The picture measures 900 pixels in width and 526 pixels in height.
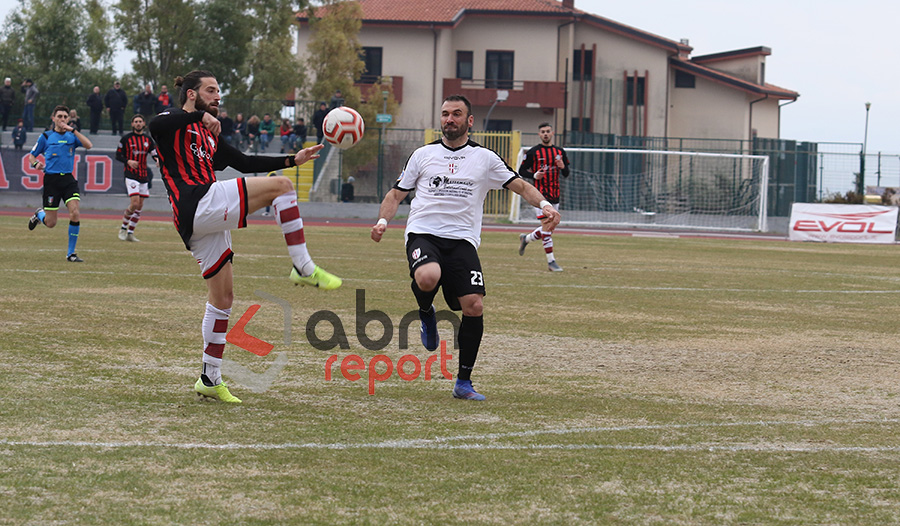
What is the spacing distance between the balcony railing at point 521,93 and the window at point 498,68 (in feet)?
0.98

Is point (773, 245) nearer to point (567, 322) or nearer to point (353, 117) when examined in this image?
point (567, 322)

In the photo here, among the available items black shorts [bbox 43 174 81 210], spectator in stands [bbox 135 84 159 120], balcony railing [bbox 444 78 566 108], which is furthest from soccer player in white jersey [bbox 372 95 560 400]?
balcony railing [bbox 444 78 566 108]

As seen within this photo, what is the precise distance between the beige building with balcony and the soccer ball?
49.0 meters

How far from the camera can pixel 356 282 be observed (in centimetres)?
1488

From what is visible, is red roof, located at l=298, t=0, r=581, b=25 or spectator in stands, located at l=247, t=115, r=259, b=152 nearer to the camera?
spectator in stands, located at l=247, t=115, r=259, b=152

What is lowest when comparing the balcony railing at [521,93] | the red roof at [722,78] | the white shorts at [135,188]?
the white shorts at [135,188]

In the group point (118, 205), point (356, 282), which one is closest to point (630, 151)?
point (118, 205)

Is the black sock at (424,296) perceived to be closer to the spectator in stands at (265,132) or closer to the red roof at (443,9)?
the spectator in stands at (265,132)

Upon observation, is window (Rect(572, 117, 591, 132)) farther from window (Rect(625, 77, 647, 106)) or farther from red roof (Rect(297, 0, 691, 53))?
red roof (Rect(297, 0, 691, 53))

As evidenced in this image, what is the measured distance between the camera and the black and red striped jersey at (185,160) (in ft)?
21.7

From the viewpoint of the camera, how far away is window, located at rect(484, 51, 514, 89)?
58312 mm

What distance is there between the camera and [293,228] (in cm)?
683

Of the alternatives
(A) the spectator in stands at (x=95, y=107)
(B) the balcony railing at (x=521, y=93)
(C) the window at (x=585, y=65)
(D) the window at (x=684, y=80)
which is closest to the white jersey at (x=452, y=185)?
(A) the spectator in stands at (x=95, y=107)

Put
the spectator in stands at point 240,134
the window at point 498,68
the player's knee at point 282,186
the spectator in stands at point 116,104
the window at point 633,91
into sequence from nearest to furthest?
the player's knee at point 282,186 → the spectator in stands at point 240,134 → the spectator in stands at point 116,104 → the window at point 498,68 → the window at point 633,91
